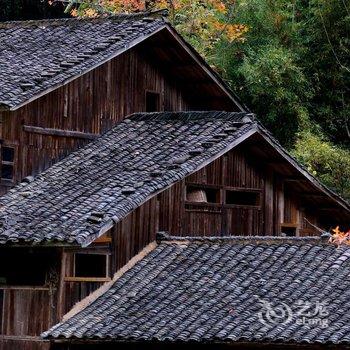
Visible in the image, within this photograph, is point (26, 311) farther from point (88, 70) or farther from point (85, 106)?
point (88, 70)

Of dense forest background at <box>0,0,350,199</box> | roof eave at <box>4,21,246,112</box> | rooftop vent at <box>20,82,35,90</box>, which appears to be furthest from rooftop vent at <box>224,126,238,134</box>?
dense forest background at <box>0,0,350,199</box>

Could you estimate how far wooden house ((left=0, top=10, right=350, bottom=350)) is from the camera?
24609 millimetres

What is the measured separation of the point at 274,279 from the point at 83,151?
5.90 m

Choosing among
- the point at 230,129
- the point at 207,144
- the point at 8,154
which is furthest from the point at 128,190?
the point at 8,154

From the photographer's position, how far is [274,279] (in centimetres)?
2362

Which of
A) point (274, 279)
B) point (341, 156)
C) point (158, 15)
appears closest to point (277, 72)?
point (341, 156)

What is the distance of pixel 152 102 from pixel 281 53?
378 inches

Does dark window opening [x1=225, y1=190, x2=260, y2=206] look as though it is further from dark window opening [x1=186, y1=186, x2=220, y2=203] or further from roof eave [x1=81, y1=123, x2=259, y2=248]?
roof eave [x1=81, y1=123, x2=259, y2=248]

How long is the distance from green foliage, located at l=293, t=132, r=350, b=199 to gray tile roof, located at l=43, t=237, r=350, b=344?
1164 centimetres

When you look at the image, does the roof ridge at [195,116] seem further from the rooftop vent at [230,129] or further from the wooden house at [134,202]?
the rooftop vent at [230,129]

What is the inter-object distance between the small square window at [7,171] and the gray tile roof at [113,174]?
35 centimetres

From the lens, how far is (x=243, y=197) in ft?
94.1

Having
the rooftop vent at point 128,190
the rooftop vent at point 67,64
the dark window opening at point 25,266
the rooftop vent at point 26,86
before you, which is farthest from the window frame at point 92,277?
the rooftop vent at point 67,64

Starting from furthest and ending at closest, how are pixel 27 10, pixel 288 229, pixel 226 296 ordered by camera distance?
1. pixel 27 10
2. pixel 288 229
3. pixel 226 296
